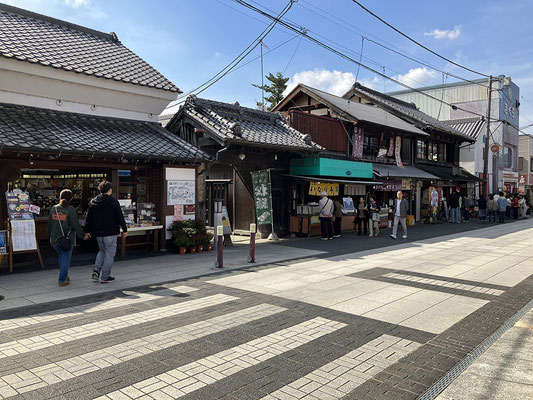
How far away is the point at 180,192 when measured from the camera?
12211 millimetres

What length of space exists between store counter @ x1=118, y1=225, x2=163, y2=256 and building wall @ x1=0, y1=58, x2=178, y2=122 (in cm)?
357

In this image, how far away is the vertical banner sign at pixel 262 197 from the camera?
582 inches

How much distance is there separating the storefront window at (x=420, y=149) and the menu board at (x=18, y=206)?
2300 centimetres

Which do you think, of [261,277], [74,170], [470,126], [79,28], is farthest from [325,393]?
[470,126]

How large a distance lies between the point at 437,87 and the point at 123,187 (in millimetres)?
41259

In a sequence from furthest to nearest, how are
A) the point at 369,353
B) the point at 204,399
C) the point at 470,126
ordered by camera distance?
the point at 470,126
the point at 369,353
the point at 204,399

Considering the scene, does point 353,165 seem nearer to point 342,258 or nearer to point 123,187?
point 342,258

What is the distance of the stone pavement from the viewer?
3.69 m

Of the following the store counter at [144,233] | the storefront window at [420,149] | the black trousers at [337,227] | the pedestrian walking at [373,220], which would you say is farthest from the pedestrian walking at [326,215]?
the storefront window at [420,149]

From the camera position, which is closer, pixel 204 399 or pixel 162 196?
pixel 204 399

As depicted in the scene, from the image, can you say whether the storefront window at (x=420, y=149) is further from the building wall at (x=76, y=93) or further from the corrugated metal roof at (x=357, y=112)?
the building wall at (x=76, y=93)

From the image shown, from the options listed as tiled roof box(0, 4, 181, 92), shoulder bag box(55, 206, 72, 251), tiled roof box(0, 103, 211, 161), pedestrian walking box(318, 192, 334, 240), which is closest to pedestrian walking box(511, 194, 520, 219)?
pedestrian walking box(318, 192, 334, 240)

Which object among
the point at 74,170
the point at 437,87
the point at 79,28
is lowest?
the point at 74,170

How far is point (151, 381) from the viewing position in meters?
3.87
